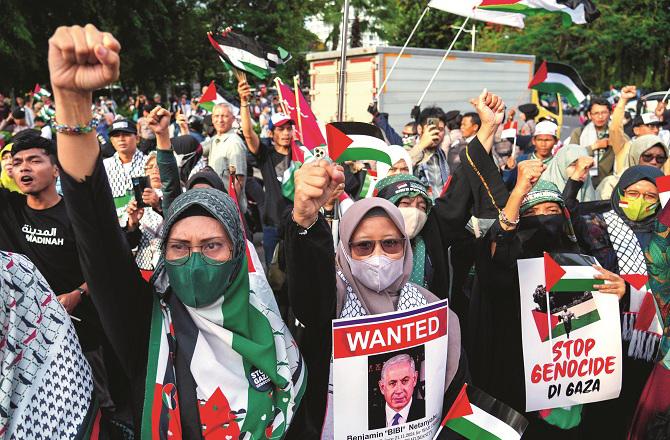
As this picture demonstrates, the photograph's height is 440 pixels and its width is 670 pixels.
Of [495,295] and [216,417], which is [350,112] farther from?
[216,417]

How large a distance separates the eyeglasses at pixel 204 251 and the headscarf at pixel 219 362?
28mm

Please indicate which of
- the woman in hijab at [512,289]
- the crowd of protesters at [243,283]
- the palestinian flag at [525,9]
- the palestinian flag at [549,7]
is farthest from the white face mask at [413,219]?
the palestinian flag at [525,9]

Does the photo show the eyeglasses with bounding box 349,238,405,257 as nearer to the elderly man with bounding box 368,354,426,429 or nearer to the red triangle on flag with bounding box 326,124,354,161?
the elderly man with bounding box 368,354,426,429

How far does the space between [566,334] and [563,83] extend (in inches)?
179

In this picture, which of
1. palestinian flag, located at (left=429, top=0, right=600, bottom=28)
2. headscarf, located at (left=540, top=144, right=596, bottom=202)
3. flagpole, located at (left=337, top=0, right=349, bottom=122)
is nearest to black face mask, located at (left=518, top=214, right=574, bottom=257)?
flagpole, located at (left=337, top=0, right=349, bottom=122)

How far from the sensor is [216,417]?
5.52ft

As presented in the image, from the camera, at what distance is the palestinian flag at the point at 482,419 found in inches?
77.4

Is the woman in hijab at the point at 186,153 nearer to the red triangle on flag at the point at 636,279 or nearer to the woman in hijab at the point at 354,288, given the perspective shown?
the woman in hijab at the point at 354,288

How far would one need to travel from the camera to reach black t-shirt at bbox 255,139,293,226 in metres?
5.11

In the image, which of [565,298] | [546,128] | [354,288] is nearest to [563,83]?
[546,128]

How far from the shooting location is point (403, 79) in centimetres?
1202

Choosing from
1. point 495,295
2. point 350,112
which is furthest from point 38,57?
point 495,295

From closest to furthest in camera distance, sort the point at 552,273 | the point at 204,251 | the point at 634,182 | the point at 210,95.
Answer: the point at 204,251
the point at 552,273
the point at 634,182
the point at 210,95

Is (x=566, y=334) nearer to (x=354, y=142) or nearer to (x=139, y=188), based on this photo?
(x=354, y=142)
